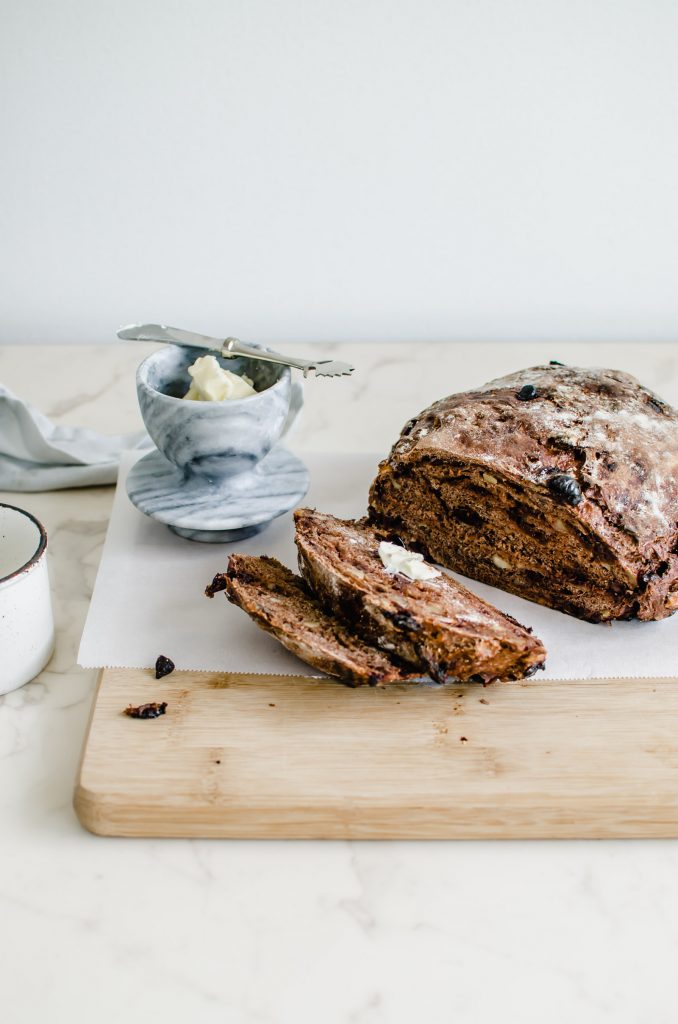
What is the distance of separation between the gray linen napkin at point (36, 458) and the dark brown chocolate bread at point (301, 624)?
0.93 m

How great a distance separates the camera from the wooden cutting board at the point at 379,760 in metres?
2.18

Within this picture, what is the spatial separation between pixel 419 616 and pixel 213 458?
2.86 feet

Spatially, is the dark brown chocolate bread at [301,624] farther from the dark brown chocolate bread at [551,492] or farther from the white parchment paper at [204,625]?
the dark brown chocolate bread at [551,492]

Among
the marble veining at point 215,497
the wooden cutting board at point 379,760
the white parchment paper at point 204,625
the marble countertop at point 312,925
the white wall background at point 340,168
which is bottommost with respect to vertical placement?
the marble countertop at point 312,925

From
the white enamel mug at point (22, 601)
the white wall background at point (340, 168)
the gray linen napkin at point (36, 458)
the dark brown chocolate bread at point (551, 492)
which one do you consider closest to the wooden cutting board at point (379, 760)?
the white enamel mug at point (22, 601)

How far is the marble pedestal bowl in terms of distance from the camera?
2.87 meters

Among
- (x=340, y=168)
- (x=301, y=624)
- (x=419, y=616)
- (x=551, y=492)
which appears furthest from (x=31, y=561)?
(x=340, y=168)

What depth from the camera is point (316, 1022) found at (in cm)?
185

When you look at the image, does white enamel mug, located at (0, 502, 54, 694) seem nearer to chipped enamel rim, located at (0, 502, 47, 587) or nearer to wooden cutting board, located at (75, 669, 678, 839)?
chipped enamel rim, located at (0, 502, 47, 587)

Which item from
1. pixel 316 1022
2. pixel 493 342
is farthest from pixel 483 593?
pixel 493 342

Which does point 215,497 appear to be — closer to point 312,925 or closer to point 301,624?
point 301,624

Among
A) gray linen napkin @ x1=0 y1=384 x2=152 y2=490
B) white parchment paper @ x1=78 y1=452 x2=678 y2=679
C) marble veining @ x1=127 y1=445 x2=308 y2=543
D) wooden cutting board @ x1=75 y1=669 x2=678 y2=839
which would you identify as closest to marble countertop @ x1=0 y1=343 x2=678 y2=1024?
wooden cutting board @ x1=75 y1=669 x2=678 y2=839

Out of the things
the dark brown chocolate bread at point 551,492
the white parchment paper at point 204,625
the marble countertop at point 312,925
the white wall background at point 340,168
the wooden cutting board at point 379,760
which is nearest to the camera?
the marble countertop at point 312,925

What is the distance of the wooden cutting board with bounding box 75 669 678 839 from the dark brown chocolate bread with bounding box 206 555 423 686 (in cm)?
11
